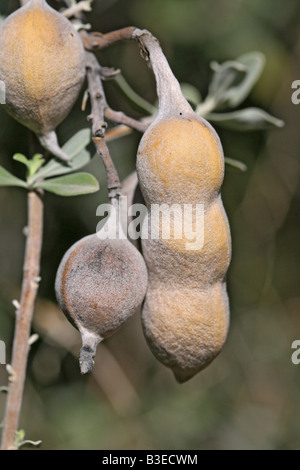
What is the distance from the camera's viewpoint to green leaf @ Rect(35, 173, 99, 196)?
920 millimetres

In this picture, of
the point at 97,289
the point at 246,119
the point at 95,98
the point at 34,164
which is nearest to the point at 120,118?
the point at 95,98

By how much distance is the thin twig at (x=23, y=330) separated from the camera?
3.11 ft

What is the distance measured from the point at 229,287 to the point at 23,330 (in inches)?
51.5

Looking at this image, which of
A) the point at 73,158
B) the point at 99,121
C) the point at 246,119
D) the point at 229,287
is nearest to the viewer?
the point at 99,121

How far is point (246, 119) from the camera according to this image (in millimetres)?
1291

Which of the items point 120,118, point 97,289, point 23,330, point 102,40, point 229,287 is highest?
point 102,40

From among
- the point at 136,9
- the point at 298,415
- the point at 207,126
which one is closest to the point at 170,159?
the point at 207,126

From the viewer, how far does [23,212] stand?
1.85 meters

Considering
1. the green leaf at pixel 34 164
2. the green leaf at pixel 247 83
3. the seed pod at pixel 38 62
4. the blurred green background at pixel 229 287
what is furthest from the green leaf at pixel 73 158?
the blurred green background at pixel 229 287

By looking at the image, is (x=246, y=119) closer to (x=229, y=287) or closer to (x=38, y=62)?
(x=38, y=62)

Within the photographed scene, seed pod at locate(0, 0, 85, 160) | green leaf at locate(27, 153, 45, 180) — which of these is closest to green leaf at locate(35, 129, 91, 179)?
green leaf at locate(27, 153, 45, 180)

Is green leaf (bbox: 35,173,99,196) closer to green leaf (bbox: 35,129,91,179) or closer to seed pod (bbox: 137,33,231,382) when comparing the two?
green leaf (bbox: 35,129,91,179)

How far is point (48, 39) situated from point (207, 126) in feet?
0.84

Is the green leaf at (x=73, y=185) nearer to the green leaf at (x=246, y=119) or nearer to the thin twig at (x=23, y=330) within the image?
the thin twig at (x=23, y=330)
